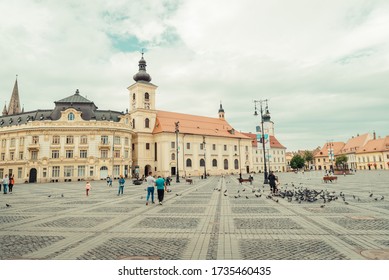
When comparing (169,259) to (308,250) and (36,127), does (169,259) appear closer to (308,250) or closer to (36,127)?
(308,250)

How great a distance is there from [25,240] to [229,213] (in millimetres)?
7694

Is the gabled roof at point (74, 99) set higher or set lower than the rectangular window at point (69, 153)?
higher

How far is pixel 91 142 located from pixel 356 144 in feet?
340

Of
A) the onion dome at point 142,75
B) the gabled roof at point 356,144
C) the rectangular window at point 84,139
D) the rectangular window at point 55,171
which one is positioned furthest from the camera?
the gabled roof at point 356,144

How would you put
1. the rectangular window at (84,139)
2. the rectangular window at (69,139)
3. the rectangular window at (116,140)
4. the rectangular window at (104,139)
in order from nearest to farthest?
the rectangular window at (69,139), the rectangular window at (84,139), the rectangular window at (104,139), the rectangular window at (116,140)

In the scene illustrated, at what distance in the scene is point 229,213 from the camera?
11.7 metres

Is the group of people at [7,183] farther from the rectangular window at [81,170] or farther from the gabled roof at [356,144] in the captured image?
the gabled roof at [356,144]

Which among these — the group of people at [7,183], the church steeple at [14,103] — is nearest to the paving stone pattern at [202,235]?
the group of people at [7,183]

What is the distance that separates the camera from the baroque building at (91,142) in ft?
168

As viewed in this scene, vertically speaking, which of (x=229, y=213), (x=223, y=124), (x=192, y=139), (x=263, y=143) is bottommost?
(x=229, y=213)

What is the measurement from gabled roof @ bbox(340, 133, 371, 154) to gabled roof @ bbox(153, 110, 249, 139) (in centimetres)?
5655

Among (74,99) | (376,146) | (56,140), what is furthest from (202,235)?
(376,146)

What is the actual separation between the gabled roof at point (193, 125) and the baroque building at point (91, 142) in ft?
1.42
